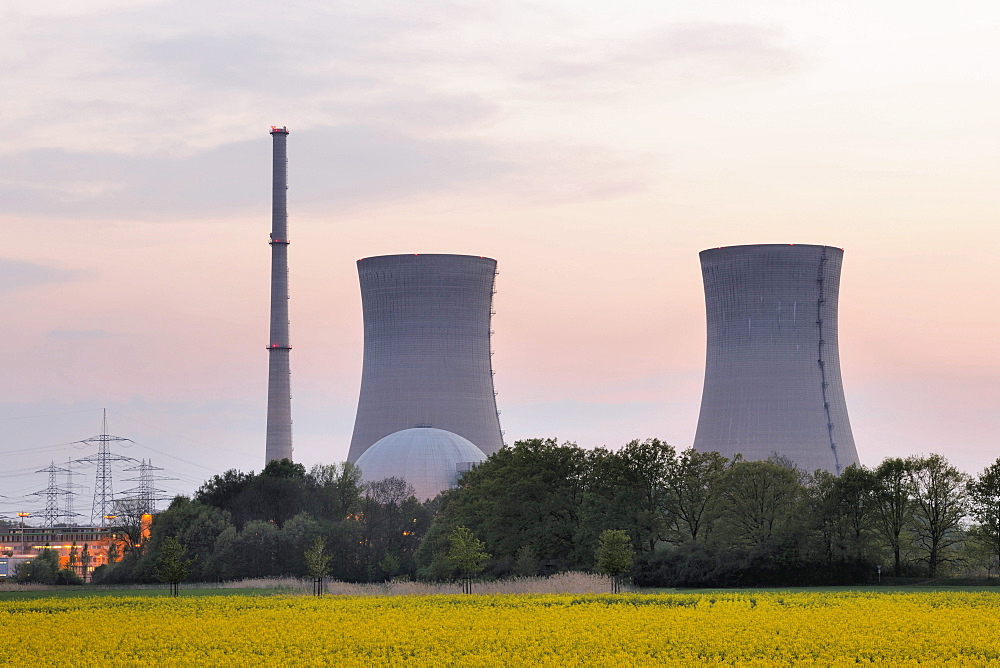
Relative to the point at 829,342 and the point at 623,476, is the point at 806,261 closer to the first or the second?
the point at 829,342

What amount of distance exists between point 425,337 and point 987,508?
41.6 m

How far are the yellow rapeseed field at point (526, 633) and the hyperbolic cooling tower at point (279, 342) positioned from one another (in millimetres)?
62303

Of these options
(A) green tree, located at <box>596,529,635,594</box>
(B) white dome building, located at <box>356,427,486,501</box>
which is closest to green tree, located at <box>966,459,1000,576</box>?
(A) green tree, located at <box>596,529,635,594</box>

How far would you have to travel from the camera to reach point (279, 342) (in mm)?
98438

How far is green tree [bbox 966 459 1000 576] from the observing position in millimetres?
52062

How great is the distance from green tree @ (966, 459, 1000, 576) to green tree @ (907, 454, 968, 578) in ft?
2.31

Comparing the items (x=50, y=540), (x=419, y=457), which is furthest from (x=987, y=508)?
(x=50, y=540)

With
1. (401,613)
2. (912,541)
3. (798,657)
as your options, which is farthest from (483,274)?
(798,657)

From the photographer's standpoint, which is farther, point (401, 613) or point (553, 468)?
point (553, 468)

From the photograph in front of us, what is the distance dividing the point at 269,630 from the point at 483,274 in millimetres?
62030

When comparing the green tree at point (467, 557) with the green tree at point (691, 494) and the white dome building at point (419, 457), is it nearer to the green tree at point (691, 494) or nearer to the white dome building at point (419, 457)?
the green tree at point (691, 494)

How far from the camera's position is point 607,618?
98.0 ft

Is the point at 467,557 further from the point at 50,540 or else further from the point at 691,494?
the point at 50,540

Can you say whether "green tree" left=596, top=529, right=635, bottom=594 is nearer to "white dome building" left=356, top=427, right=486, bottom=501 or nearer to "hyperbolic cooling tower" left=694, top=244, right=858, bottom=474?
"hyperbolic cooling tower" left=694, top=244, right=858, bottom=474
